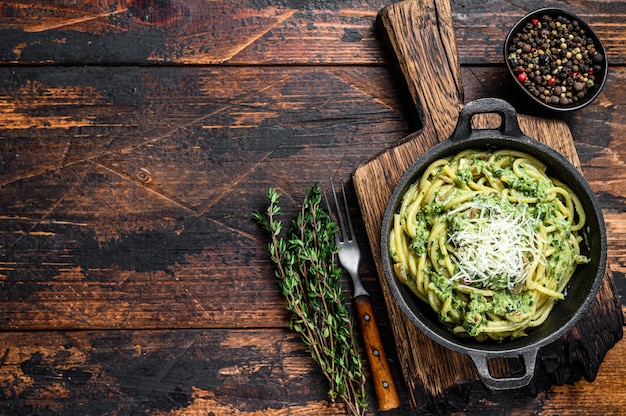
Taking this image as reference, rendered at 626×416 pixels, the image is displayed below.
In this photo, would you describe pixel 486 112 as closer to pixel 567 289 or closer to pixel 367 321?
pixel 567 289

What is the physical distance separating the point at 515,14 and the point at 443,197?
0.89 m

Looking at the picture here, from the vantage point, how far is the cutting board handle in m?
2.32

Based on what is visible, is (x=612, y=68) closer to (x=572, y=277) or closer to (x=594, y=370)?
(x=572, y=277)

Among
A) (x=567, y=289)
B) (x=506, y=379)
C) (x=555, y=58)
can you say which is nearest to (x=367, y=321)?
(x=506, y=379)

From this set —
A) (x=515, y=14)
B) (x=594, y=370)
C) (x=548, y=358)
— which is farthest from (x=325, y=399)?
(x=515, y=14)

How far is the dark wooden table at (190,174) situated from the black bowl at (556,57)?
5.3 inches

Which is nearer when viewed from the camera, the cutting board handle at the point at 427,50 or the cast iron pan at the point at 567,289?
the cast iron pan at the point at 567,289

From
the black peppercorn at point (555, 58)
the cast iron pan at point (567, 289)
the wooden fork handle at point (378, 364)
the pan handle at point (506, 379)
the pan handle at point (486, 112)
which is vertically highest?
the black peppercorn at point (555, 58)

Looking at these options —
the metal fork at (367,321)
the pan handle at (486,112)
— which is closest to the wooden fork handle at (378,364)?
the metal fork at (367,321)

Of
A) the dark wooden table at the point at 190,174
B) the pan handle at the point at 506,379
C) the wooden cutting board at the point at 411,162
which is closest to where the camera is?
the pan handle at the point at 506,379

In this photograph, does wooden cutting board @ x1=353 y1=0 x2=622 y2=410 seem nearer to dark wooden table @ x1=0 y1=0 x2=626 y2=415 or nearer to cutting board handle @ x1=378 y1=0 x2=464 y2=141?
cutting board handle @ x1=378 y1=0 x2=464 y2=141

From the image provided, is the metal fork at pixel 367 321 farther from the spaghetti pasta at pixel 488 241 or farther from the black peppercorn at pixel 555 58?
the black peppercorn at pixel 555 58

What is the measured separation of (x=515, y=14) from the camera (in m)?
2.49

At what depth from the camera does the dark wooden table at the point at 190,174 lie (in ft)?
7.95
